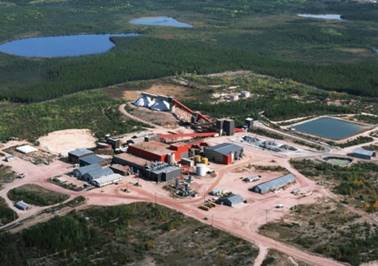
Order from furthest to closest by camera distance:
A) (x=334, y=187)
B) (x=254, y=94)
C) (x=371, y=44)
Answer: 1. (x=371, y=44)
2. (x=254, y=94)
3. (x=334, y=187)

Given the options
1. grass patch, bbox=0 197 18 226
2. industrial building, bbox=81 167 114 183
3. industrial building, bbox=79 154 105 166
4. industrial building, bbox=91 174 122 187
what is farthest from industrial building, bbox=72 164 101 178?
grass patch, bbox=0 197 18 226

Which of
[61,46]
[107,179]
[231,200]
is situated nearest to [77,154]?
[107,179]

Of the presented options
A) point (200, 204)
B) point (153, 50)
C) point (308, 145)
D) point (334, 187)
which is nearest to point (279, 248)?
point (200, 204)

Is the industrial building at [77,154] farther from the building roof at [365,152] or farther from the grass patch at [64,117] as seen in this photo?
the building roof at [365,152]

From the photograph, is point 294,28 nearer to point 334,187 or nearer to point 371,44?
point 371,44

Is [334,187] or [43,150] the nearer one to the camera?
[334,187]
